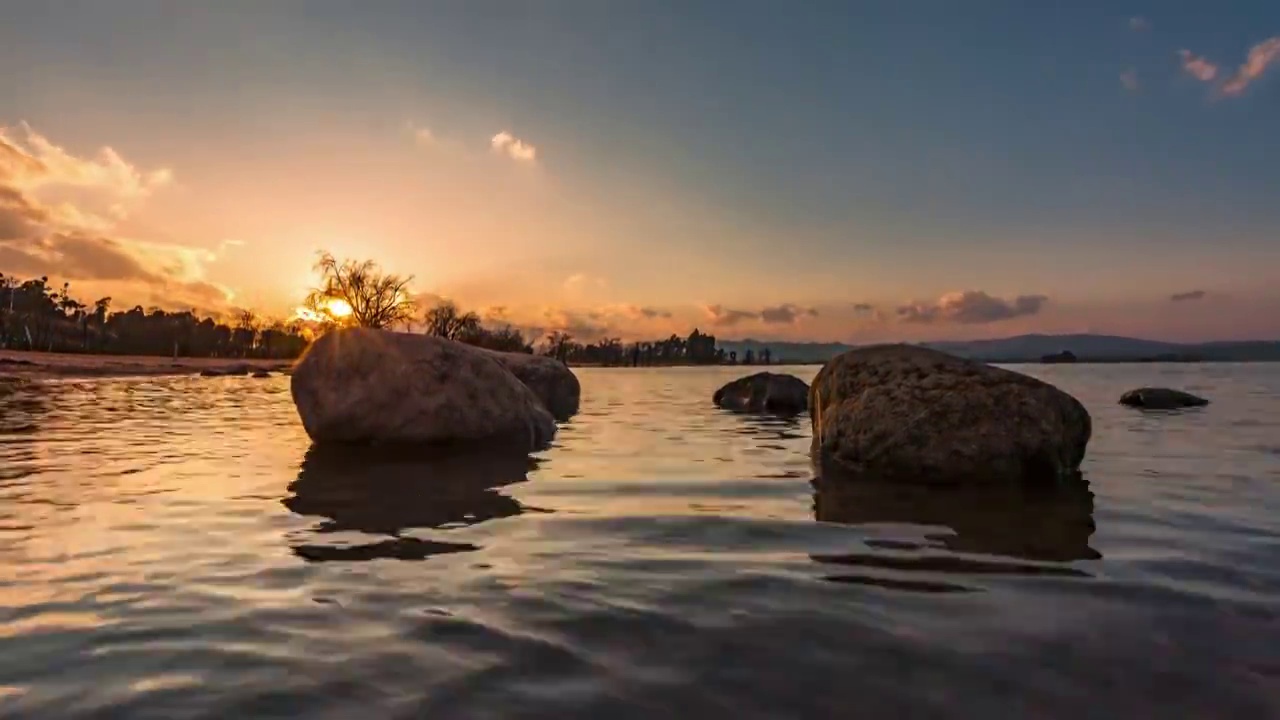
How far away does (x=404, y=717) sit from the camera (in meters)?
2.27

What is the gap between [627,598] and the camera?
11.4ft

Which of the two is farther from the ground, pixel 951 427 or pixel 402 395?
pixel 402 395

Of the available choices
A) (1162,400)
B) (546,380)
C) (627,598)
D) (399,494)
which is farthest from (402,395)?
(1162,400)

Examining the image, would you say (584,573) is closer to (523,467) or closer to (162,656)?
(162,656)

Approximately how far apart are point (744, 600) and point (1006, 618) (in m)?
1.14

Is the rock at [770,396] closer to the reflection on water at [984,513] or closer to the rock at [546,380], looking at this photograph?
the rock at [546,380]

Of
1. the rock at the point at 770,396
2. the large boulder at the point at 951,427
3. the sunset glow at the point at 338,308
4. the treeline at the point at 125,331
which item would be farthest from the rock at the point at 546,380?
the treeline at the point at 125,331

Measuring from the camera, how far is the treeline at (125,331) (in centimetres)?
10406

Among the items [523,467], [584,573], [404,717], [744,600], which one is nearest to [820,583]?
[744,600]

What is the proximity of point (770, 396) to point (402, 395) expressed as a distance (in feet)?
37.8

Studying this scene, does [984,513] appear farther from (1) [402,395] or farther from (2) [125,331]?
(2) [125,331]

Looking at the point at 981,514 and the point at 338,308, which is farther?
the point at 338,308

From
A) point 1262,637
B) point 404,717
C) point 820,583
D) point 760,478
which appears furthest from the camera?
point 760,478

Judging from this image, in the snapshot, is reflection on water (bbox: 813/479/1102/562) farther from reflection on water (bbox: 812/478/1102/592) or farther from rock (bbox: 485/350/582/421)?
rock (bbox: 485/350/582/421)
